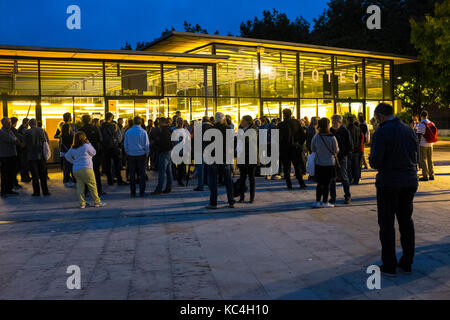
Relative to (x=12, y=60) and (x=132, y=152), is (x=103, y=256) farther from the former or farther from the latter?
(x=12, y=60)

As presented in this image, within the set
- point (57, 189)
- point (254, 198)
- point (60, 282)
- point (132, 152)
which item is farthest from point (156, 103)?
point (60, 282)

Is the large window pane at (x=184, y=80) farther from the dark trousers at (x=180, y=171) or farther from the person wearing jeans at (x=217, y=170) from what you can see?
the person wearing jeans at (x=217, y=170)

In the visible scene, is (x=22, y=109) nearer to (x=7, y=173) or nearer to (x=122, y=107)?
(x=122, y=107)

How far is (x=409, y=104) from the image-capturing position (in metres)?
44.6

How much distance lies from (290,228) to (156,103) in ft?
46.0

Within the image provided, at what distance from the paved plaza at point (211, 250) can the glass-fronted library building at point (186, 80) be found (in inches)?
354

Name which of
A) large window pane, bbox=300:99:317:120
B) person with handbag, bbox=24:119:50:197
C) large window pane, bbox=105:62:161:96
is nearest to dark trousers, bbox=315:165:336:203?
person with handbag, bbox=24:119:50:197

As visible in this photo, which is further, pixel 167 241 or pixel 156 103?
pixel 156 103

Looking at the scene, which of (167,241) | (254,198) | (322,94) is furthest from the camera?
(322,94)

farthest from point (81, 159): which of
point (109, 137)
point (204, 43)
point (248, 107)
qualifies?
point (248, 107)

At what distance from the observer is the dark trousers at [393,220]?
5070mm

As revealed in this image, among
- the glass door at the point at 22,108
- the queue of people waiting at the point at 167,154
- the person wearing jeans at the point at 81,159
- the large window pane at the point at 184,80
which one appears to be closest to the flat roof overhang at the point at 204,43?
the large window pane at the point at 184,80

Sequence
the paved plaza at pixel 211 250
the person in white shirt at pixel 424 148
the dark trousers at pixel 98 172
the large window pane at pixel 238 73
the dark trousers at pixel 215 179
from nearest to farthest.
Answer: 1. the paved plaza at pixel 211 250
2. the dark trousers at pixel 215 179
3. the dark trousers at pixel 98 172
4. the person in white shirt at pixel 424 148
5. the large window pane at pixel 238 73

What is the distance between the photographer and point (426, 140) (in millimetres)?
12695
